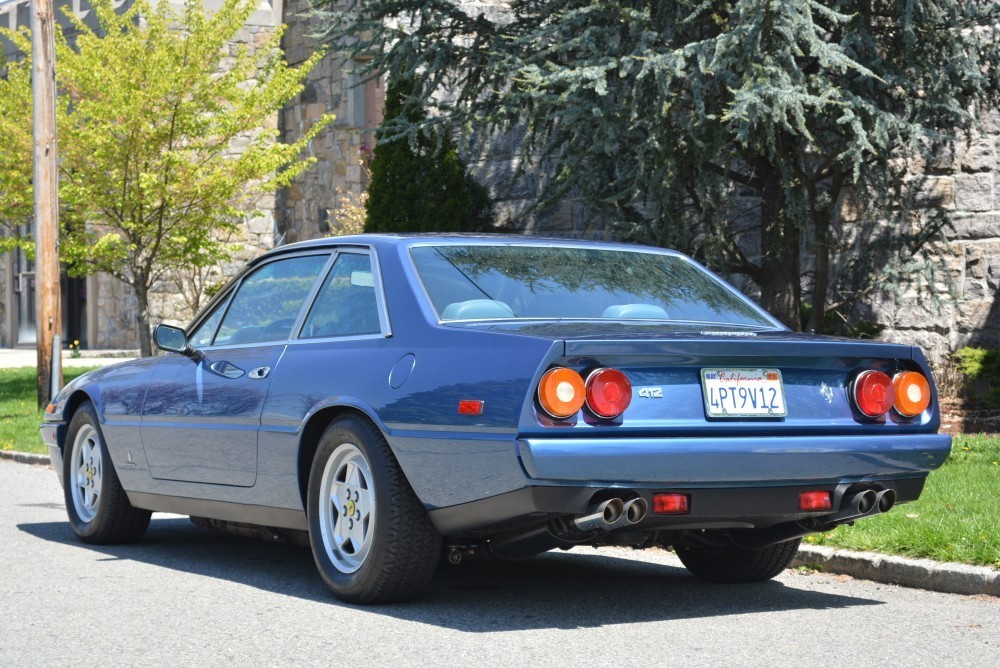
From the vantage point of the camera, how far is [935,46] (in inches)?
526

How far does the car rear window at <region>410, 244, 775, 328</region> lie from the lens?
20.9 ft

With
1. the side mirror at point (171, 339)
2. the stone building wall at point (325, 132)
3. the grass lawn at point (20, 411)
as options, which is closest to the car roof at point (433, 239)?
the side mirror at point (171, 339)

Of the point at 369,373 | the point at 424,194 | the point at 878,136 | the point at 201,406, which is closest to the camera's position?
the point at 369,373

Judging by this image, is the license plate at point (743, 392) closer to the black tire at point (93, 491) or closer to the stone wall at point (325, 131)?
the black tire at point (93, 491)

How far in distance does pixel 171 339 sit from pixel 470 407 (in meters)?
2.54

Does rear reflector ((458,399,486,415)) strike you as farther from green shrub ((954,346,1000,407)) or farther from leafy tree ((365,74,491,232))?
leafy tree ((365,74,491,232))

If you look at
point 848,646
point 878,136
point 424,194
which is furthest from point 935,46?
point 848,646

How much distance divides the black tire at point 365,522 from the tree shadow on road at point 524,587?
0.15 meters

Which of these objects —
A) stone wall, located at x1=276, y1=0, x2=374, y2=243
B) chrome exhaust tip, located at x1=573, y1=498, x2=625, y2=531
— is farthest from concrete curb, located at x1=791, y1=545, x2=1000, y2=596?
stone wall, located at x1=276, y1=0, x2=374, y2=243

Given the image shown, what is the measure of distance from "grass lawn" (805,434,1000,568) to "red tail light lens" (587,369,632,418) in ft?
7.62

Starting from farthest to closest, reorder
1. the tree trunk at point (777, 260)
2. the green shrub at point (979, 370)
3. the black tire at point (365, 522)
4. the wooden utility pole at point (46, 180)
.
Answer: the wooden utility pole at point (46, 180), the green shrub at point (979, 370), the tree trunk at point (777, 260), the black tire at point (365, 522)

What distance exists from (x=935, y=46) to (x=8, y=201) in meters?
13.8

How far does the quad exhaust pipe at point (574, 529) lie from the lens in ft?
Result: 17.9

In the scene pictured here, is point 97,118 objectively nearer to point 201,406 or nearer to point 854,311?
point 854,311
